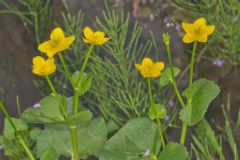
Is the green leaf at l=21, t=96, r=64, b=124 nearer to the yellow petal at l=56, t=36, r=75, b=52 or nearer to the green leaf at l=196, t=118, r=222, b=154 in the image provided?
the yellow petal at l=56, t=36, r=75, b=52

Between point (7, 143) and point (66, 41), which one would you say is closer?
point (66, 41)

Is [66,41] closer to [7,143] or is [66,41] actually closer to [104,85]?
[7,143]

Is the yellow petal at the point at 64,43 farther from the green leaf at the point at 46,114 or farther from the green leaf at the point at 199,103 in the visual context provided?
the green leaf at the point at 199,103

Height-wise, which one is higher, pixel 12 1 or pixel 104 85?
pixel 12 1

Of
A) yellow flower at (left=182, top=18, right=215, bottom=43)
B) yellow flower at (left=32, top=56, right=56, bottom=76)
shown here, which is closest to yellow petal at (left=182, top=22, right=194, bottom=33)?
yellow flower at (left=182, top=18, right=215, bottom=43)

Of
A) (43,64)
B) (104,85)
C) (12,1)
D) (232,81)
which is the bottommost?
(232,81)

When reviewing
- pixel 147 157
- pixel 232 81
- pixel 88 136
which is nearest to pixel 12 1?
pixel 232 81
